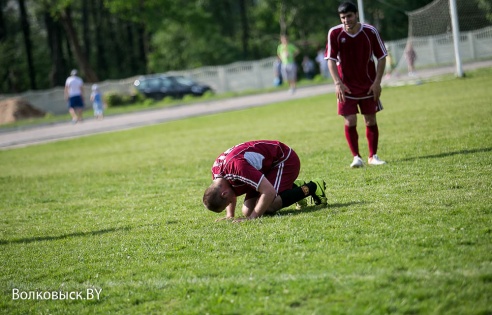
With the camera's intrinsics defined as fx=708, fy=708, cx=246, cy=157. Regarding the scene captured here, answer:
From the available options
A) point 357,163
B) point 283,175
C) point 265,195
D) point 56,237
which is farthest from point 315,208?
point 56,237

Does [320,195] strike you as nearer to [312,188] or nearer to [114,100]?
[312,188]

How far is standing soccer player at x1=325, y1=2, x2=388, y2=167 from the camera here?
32.2 ft

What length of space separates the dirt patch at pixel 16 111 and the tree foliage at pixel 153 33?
1064 cm

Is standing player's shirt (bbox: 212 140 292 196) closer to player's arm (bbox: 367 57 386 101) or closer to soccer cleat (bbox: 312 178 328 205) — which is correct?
soccer cleat (bbox: 312 178 328 205)

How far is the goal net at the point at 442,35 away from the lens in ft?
90.9

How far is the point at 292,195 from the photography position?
288 inches

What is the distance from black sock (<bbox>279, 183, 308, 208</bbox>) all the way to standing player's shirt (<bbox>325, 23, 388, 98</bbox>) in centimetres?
304

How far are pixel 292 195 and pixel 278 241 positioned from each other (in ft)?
4.39

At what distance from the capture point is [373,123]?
1005cm

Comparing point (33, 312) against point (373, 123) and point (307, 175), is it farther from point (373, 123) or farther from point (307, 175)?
point (373, 123)

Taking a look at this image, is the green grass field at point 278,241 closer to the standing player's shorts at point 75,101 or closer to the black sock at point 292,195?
the black sock at point 292,195

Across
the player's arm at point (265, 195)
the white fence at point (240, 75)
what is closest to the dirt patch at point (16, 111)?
the white fence at point (240, 75)

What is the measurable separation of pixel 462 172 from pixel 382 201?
1.55 metres

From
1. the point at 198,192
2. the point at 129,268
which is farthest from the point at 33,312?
the point at 198,192
